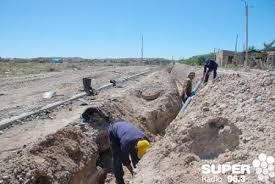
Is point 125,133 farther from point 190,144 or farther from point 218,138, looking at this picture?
point 218,138

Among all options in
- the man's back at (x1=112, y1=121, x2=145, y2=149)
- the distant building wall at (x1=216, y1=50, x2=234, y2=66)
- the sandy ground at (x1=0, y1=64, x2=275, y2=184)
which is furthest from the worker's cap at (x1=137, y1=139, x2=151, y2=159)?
the distant building wall at (x1=216, y1=50, x2=234, y2=66)

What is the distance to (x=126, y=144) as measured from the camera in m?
5.88

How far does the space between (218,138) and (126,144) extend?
5.74 ft

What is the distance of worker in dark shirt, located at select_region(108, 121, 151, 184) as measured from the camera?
5762 millimetres

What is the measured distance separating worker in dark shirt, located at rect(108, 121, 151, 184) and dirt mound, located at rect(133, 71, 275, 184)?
0.39 m

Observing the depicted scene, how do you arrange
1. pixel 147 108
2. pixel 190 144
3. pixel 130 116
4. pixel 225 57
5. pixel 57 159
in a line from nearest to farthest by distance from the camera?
pixel 190 144 < pixel 57 159 < pixel 130 116 < pixel 147 108 < pixel 225 57

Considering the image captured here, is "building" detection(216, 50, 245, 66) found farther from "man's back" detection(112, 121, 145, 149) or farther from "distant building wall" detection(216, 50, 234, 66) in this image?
"man's back" detection(112, 121, 145, 149)

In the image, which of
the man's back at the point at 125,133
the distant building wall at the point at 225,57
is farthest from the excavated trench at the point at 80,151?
the distant building wall at the point at 225,57

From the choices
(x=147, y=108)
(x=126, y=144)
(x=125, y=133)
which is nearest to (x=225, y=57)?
(x=147, y=108)

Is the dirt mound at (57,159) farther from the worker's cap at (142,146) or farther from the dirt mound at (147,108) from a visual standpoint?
the dirt mound at (147,108)

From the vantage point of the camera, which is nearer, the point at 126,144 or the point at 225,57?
the point at 126,144

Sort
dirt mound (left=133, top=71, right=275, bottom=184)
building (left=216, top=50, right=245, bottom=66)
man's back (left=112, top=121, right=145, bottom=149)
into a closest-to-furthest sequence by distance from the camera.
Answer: dirt mound (left=133, top=71, right=275, bottom=184)
man's back (left=112, top=121, right=145, bottom=149)
building (left=216, top=50, right=245, bottom=66)

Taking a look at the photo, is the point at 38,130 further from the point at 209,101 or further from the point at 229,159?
the point at 229,159

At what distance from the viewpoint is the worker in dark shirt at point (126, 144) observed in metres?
5.76
